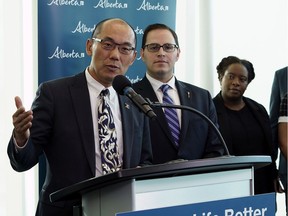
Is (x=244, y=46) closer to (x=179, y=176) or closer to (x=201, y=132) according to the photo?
(x=201, y=132)

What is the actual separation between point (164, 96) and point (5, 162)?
1.26 metres

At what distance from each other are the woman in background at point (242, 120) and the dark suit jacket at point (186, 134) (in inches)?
20.1

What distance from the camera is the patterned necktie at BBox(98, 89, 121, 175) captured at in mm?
2412

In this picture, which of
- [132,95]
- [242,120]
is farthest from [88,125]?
[242,120]

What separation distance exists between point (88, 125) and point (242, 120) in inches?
71.5

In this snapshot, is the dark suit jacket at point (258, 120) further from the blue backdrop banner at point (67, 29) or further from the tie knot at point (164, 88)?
the blue backdrop banner at point (67, 29)

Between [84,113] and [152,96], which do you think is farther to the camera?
[152,96]

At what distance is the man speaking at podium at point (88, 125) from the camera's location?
2396 mm

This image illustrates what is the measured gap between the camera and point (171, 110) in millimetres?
3350

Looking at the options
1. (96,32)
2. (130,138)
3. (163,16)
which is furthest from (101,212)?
(163,16)

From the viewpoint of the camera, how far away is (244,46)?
16.4 ft

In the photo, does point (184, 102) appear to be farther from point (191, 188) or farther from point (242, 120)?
point (191, 188)

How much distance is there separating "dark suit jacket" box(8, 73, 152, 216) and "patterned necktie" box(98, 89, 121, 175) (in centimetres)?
4

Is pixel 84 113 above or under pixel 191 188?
above
